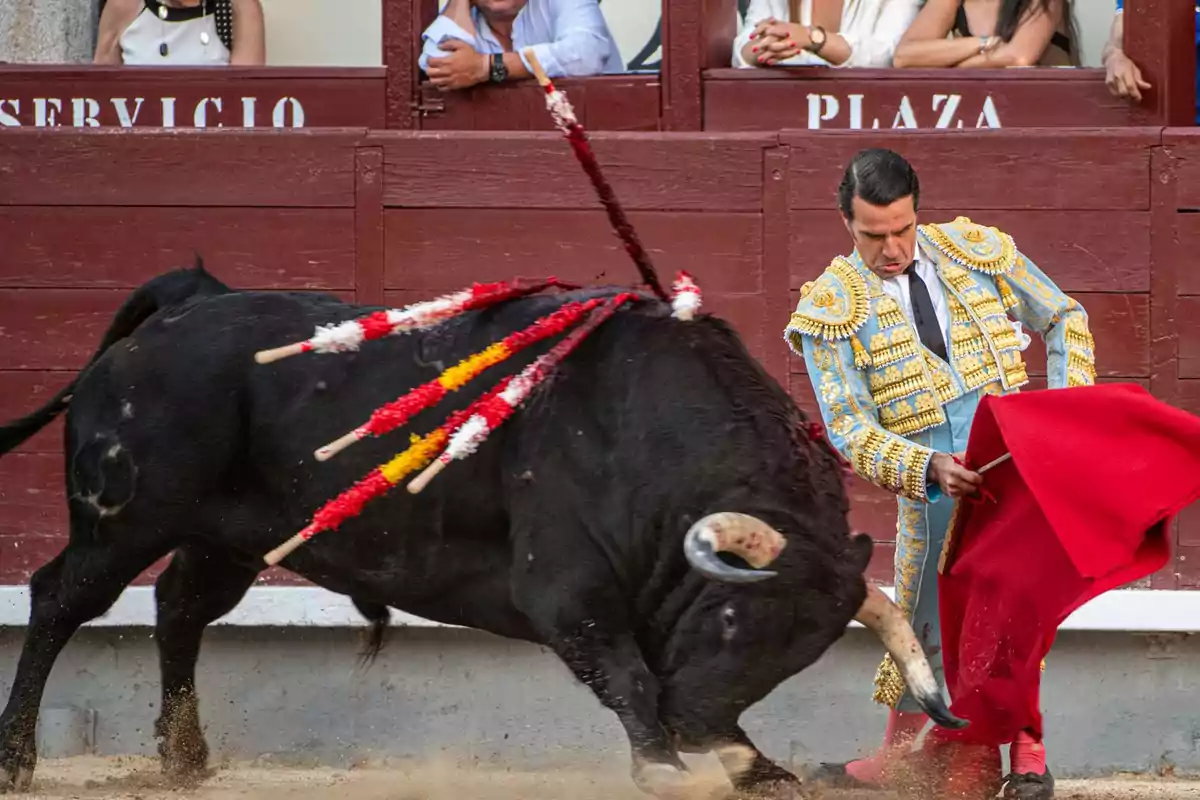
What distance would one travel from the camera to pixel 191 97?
5500 millimetres

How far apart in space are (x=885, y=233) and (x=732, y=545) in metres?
0.72

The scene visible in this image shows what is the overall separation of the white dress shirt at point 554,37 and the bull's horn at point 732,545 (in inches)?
82.6

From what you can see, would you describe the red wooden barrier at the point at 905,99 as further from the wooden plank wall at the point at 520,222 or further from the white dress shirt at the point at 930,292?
the white dress shirt at the point at 930,292

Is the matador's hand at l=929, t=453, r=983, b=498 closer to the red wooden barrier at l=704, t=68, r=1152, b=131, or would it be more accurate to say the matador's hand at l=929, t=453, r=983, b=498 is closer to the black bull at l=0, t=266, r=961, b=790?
the black bull at l=0, t=266, r=961, b=790

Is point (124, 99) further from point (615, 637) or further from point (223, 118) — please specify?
point (615, 637)

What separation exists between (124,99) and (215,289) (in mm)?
1204

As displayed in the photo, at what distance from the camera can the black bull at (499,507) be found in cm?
370

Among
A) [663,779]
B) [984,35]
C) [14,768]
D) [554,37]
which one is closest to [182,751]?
[14,768]

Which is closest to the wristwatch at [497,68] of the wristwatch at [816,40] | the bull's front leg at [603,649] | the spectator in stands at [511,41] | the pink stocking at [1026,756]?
the spectator in stands at [511,41]

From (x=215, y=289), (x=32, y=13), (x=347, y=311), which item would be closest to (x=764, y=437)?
(x=347, y=311)

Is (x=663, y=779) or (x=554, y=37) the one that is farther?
(x=554, y=37)

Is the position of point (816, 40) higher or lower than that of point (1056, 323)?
higher

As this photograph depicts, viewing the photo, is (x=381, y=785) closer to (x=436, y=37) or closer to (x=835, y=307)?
(x=835, y=307)

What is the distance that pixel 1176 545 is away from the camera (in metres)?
5.16
